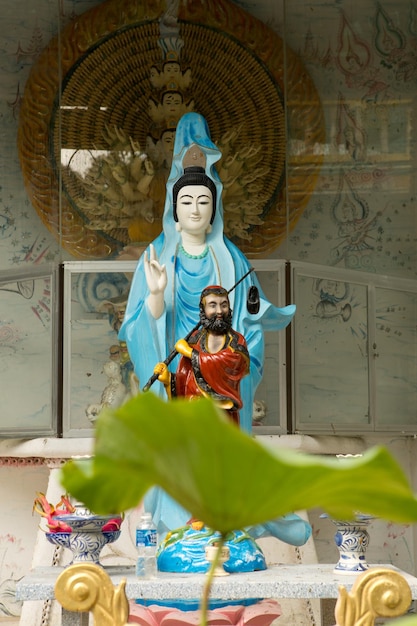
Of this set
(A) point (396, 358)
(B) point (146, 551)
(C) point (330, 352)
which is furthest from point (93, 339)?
(B) point (146, 551)

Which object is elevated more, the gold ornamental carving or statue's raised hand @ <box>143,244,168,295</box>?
statue's raised hand @ <box>143,244,168,295</box>

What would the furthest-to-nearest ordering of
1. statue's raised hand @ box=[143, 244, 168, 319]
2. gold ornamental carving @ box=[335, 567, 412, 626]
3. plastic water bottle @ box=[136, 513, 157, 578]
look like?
statue's raised hand @ box=[143, 244, 168, 319] → plastic water bottle @ box=[136, 513, 157, 578] → gold ornamental carving @ box=[335, 567, 412, 626]

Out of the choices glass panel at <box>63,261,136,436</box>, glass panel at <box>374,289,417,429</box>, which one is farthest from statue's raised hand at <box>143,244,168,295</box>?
glass panel at <box>374,289,417,429</box>

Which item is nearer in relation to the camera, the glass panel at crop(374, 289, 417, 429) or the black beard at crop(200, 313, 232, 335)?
the black beard at crop(200, 313, 232, 335)

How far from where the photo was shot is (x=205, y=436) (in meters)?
0.62

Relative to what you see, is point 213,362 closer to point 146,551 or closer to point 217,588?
point 146,551

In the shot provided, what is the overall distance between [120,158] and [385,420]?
201cm

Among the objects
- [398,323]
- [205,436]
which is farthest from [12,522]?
[205,436]

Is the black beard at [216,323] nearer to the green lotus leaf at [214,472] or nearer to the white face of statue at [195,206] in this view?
the white face of statue at [195,206]

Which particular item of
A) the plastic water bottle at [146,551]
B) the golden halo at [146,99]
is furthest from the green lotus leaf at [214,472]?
the golden halo at [146,99]

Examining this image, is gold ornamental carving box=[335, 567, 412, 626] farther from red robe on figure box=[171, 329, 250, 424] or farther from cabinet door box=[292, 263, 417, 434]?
cabinet door box=[292, 263, 417, 434]

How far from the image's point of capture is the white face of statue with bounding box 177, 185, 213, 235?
4.80 m

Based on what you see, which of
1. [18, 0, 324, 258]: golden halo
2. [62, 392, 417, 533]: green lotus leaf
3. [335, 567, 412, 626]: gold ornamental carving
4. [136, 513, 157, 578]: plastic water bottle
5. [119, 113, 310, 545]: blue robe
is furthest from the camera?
[18, 0, 324, 258]: golden halo

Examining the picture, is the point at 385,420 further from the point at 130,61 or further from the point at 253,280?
the point at 130,61
